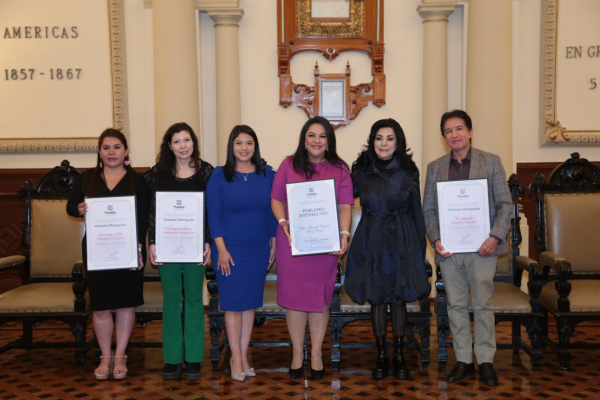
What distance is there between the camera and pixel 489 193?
3.79 m

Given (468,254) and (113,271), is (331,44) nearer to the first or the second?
(468,254)

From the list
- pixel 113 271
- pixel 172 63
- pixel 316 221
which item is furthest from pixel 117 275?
pixel 172 63

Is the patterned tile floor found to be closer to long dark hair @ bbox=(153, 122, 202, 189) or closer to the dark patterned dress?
the dark patterned dress

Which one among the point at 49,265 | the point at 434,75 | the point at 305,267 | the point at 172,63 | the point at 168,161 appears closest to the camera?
the point at 305,267

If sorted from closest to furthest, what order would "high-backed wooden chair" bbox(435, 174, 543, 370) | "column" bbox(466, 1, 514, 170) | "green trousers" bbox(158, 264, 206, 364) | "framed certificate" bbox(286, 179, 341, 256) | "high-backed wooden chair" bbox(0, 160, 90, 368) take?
"framed certificate" bbox(286, 179, 341, 256), "green trousers" bbox(158, 264, 206, 364), "high-backed wooden chair" bbox(435, 174, 543, 370), "high-backed wooden chair" bbox(0, 160, 90, 368), "column" bbox(466, 1, 514, 170)

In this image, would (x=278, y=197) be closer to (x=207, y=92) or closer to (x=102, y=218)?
(x=102, y=218)

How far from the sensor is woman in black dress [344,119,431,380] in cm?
374

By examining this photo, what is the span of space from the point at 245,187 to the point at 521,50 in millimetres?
3574

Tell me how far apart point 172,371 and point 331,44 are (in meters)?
3.55

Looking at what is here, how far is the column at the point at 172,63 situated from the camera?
5.52 m

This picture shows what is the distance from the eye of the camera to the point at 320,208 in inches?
144

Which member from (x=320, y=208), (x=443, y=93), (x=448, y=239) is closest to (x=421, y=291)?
(x=448, y=239)

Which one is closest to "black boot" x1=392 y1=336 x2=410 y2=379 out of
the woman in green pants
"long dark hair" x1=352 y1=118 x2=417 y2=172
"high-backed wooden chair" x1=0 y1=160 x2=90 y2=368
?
"long dark hair" x1=352 y1=118 x2=417 y2=172

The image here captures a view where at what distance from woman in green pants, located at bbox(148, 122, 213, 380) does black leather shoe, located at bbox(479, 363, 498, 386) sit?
1.82 meters
